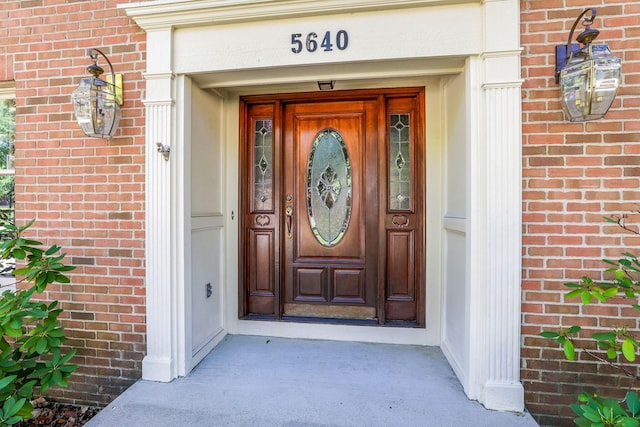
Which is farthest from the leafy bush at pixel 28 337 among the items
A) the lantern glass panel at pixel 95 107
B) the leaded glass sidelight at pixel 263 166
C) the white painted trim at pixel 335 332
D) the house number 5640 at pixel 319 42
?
the house number 5640 at pixel 319 42

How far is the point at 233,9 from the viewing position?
1.98m

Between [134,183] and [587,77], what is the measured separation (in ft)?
8.90

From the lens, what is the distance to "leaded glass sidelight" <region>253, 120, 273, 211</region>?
2758 millimetres

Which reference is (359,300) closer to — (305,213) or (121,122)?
(305,213)

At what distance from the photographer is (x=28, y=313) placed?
1683 millimetres

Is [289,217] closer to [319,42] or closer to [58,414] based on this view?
[319,42]

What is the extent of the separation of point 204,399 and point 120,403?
489 mm

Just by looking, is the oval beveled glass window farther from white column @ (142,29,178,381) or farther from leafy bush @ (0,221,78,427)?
leafy bush @ (0,221,78,427)

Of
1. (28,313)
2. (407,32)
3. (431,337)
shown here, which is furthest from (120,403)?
(407,32)

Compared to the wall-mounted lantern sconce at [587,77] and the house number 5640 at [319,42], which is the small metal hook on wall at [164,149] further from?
the wall-mounted lantern sconce at [587,77]

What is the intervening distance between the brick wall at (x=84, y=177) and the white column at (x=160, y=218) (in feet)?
0.33

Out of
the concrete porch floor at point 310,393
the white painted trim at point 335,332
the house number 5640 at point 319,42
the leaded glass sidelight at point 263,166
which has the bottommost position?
the concrete porch floor at point 310,393

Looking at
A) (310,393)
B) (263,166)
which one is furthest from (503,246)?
(263,166)

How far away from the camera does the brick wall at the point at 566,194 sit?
5.80 feet
